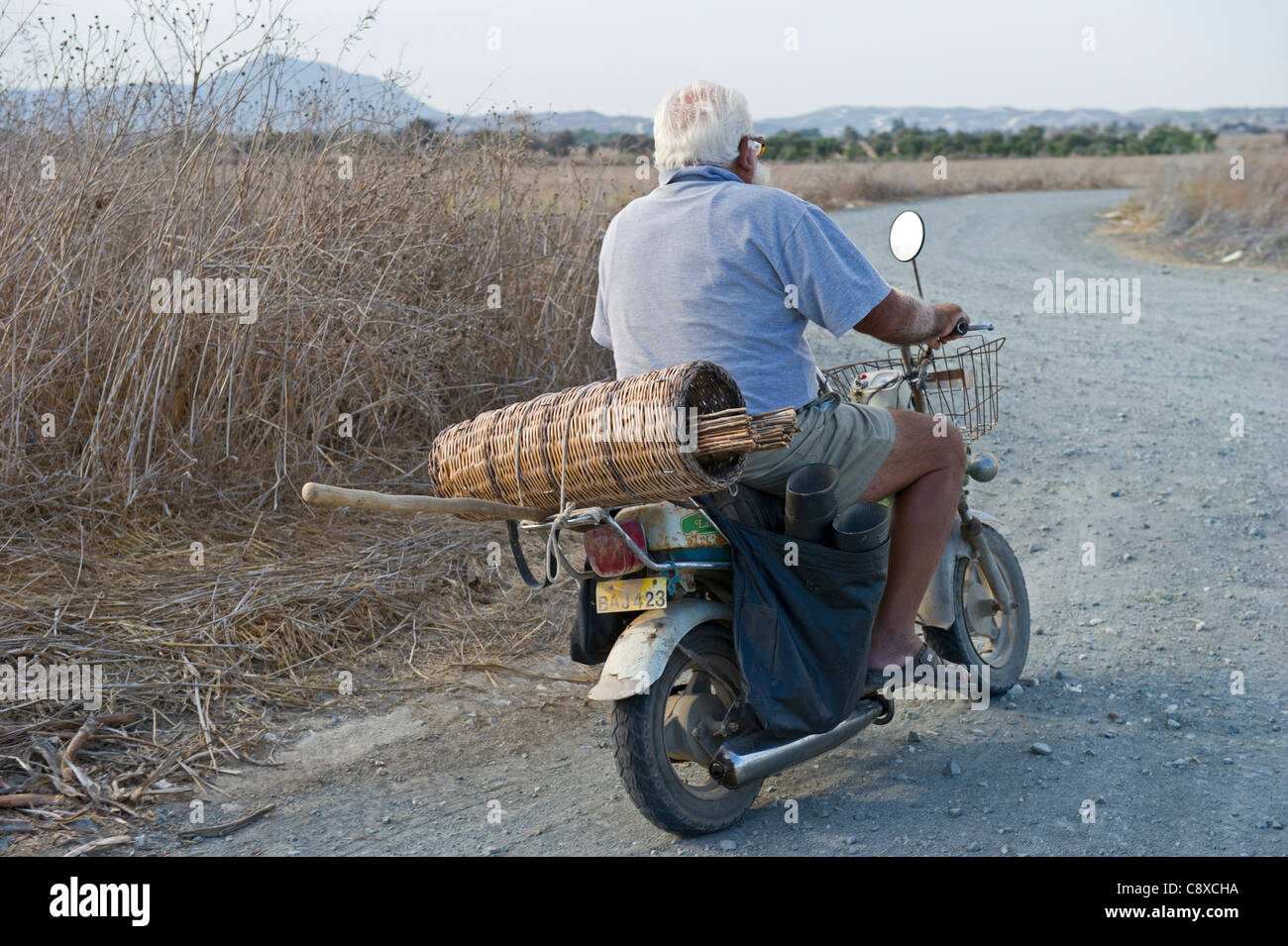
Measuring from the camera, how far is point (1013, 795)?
3.54 m

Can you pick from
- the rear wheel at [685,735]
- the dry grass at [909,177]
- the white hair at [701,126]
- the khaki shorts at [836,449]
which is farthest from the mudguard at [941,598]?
the dry grass at [909,177]

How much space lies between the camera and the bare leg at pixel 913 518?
3607 mm

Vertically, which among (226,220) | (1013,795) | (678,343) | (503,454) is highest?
(226,220)

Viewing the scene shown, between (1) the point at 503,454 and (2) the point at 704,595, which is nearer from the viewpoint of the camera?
(1) the point at 503,454

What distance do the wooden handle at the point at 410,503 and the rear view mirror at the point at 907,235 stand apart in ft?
4.62

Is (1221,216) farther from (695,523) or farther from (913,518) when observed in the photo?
(695,523)

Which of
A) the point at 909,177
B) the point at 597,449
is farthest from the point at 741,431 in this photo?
the point at 909,177

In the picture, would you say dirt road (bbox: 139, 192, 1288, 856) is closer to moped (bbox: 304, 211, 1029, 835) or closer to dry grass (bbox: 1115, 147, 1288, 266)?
moped (bbox: 304, 211, 1029, 835)

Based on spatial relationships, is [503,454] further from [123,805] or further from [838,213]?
[838,213]

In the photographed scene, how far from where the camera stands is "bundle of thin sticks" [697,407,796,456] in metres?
2.78

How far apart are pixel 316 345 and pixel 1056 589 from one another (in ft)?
11.3

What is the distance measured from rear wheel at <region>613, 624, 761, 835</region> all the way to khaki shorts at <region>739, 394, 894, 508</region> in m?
0.47

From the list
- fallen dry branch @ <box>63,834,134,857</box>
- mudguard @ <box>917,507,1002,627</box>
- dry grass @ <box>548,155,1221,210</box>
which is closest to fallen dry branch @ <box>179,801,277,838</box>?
fallen dry branch @ <box>63,834,134,857</box>

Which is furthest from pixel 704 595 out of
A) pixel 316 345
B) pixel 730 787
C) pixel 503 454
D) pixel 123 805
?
pixel 316 345
